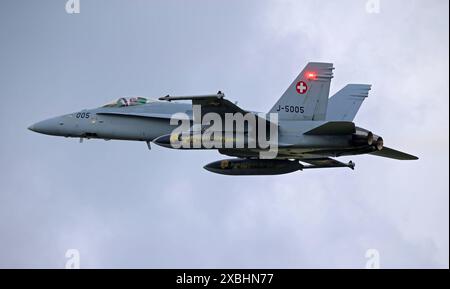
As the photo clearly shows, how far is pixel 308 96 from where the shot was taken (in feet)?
114

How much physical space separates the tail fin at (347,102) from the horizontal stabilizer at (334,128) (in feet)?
11.8

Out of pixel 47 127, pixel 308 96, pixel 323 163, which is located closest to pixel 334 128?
pixel 308 96

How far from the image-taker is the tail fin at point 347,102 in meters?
37.0

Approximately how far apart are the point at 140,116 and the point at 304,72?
5815 mm

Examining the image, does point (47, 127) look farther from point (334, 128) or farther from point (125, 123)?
point (334, 128)

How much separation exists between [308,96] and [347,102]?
2.78 metres

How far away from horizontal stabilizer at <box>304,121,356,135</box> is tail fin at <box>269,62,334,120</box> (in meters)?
1.21

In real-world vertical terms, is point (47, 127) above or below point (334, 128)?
below

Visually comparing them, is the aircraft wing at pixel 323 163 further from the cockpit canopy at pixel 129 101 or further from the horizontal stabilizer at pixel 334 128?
the cockpit canopy at pixel 129 101

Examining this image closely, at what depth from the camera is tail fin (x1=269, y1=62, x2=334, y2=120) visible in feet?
114
